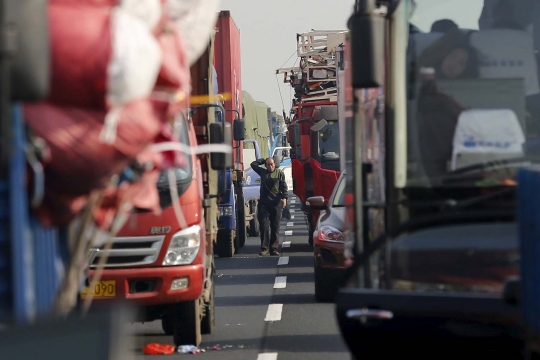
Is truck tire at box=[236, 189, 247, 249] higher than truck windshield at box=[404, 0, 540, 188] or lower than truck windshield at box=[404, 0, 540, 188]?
lower

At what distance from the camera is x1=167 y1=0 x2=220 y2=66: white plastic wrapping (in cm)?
360

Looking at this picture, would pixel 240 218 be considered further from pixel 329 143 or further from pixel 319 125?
pixel 319 125

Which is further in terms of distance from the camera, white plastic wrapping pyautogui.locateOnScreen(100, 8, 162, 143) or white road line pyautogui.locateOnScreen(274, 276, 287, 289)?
white road line pyautogui.locateOnScreen(274, 276, 287, 289)

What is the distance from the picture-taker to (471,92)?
5.25m

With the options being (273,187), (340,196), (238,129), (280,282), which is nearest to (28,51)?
(238,129)

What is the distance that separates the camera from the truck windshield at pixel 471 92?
5.14 metres

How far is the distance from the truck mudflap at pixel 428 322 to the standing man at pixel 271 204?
1478cm

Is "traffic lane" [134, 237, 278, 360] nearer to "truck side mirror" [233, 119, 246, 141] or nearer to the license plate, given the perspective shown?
the license plate

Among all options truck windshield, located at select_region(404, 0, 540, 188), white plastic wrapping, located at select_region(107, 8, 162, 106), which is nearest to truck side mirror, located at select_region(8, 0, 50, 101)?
white plastic wrapping, located at select_region(107, 8, 162, 106)

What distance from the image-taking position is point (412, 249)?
4.05m

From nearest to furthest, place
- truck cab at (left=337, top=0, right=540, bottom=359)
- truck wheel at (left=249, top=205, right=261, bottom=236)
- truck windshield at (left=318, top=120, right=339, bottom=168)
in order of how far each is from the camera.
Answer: truck cab at (left=337, top=0, right=540, bottom=359) → truck windshield at (left=318, top=120, right=339, bottom=168) → truck wheel at (left=249, top=205, right=261, bottom=236)

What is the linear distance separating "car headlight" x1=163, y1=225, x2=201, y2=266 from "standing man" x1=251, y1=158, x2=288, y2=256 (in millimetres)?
10190

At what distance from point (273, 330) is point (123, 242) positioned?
7.63 ft

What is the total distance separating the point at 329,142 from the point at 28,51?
56.3ft
